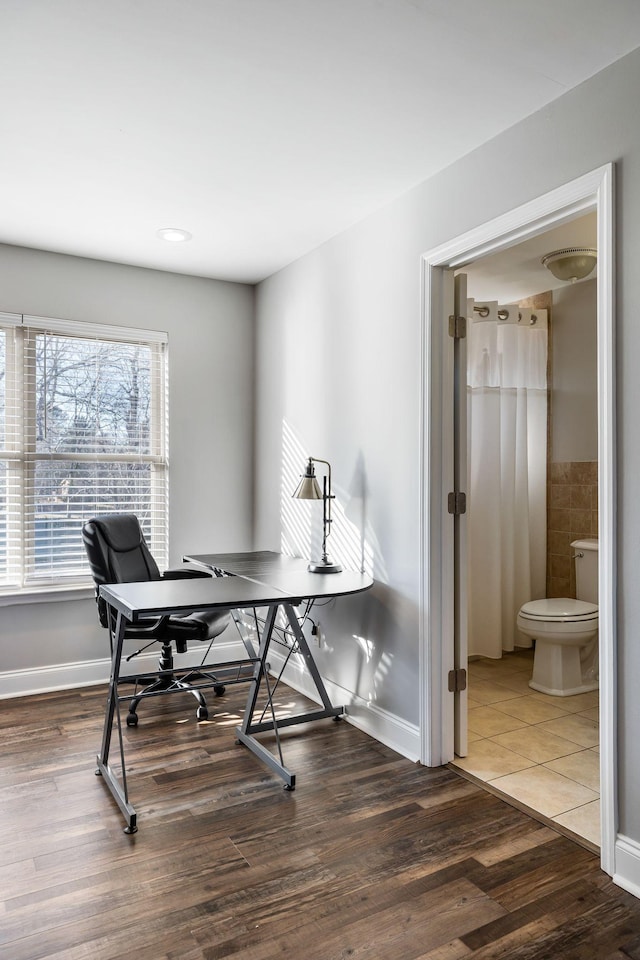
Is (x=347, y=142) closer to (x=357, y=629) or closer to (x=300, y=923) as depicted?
(x=357, y=629)

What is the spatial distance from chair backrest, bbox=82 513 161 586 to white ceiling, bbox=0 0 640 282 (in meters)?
1.57

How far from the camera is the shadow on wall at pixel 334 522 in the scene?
3.34 meters

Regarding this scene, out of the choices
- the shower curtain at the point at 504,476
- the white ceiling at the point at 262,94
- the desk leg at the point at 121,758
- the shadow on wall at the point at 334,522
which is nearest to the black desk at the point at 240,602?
the desk leg at the point at 121,758

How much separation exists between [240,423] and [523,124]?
8.56 feet

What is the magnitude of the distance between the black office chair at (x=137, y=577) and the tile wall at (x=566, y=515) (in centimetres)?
242

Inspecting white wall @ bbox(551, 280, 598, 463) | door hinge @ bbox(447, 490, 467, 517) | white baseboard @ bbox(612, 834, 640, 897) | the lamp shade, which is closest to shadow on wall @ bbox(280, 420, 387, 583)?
the lamp shade

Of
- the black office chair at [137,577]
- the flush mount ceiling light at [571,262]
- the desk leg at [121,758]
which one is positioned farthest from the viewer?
the flush mount ceiling light at [571,262]

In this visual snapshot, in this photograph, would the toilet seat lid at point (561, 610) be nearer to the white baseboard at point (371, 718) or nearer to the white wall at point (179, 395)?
the white baseboard at point (371, 718)

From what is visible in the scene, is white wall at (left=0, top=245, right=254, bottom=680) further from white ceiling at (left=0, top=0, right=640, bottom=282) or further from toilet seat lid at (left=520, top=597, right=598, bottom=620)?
toilet seat lid at (left=520, top=597, right=598, bottom=620)

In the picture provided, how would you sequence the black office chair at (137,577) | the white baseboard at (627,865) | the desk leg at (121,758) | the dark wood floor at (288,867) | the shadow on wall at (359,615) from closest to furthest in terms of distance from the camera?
1. the dark wood floor at (288,867)
2. the white baseboard at (627,865)
3. the desk leg at (121,758)
4. the shadow on wall at (359,615)
5. the black office chair at (137,577)

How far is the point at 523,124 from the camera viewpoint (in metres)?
2.42

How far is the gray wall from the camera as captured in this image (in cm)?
204

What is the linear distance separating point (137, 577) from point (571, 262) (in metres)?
2.99

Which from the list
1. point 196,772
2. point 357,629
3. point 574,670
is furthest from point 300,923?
point 574,670
